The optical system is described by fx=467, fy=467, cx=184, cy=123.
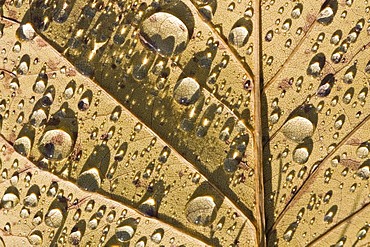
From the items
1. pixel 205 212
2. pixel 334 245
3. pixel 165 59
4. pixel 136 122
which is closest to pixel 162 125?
pixel 136 122

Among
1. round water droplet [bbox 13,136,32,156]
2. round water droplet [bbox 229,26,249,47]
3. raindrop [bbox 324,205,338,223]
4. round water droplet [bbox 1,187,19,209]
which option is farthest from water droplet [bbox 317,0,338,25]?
round water droplet [bbox 1,187,19,209]

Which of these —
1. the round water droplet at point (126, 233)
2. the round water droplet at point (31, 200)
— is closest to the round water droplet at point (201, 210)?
the round water droplet at point (126, 233)

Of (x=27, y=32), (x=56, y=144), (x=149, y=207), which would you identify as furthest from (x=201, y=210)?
(x=27, y=32)

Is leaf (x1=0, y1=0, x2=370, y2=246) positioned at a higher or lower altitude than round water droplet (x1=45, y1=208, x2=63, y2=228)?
higher

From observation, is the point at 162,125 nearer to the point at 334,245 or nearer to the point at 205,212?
the point at 205,212

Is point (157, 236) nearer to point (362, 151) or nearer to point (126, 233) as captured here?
point (126, 233)

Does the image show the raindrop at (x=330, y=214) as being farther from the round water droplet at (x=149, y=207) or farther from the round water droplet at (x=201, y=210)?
the round water droplet at (x=149, y=207)

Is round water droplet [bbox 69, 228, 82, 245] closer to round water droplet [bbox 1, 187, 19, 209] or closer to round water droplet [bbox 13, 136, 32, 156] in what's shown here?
round water droplet [bbox 1, 187, 19, 209]
